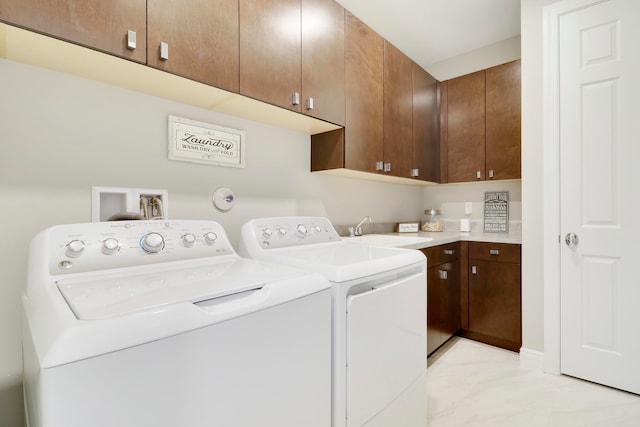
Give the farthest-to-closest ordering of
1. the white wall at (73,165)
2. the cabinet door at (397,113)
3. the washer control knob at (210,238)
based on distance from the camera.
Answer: the cabinet door at (397,113)
the washer control knob at (210,238)
the white wall at (73,165)

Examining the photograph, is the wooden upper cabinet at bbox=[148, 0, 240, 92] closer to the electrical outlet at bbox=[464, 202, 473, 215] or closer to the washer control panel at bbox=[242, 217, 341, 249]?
the washer control panel at bbox=[242, 217, 341, 249]

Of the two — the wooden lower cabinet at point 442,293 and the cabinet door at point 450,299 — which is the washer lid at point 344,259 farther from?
the cabinet door at point 450,299

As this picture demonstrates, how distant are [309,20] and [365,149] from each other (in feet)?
2.70

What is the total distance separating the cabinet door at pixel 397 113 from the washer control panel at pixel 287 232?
2.68 feet

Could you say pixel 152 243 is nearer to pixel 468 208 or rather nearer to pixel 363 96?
pixel 363 96

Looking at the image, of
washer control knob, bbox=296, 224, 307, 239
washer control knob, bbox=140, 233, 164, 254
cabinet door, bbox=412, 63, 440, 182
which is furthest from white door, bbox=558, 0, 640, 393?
washer control knob, bbox=140, 233, 164, 254

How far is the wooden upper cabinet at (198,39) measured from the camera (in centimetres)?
113

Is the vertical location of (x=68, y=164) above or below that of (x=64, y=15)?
below

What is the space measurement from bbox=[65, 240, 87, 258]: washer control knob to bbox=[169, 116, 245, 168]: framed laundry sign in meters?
0.63

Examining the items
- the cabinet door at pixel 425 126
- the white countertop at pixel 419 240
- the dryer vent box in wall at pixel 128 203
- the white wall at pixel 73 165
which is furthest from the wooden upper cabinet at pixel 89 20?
the cabinet door at pixel 425 126

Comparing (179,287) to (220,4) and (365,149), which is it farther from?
(365,149)

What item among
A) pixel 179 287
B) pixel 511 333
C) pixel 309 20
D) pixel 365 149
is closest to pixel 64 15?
pixel 179 287

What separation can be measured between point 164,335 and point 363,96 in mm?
1869

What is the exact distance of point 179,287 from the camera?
31.7 inches
